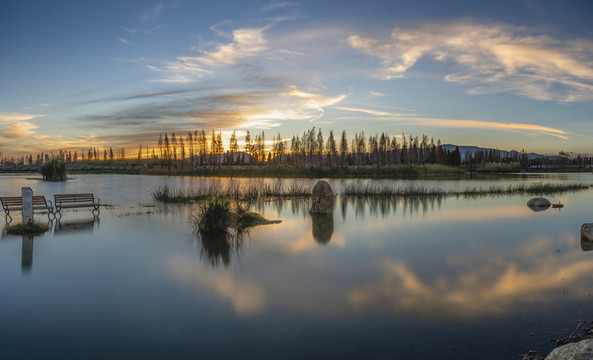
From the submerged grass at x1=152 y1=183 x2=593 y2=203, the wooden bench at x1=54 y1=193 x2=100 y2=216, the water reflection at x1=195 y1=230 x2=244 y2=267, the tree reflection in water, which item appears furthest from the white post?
Answer: the tree reflection in water

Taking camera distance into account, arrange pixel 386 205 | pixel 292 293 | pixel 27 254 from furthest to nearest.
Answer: pixel 386 205 → pixel 27 254 → pixel 292 293

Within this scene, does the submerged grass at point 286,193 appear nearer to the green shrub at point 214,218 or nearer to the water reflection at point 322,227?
the water reflection at point 322,227

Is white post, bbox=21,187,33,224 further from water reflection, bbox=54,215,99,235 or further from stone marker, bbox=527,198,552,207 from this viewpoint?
stone marker, bbox=527,198,552,207

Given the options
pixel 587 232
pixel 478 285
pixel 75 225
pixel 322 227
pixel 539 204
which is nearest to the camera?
pixel 478 285

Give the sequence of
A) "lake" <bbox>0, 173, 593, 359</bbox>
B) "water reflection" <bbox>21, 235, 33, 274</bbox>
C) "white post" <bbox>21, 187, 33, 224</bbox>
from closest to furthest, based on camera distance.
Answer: "lake" <bbox>0, 173, 593, 359</bbox>
"water reflection" <bbox>21, 235, 33, 274</bbox>
"white post" <bbox>21, 187, 33, 224</bbox>

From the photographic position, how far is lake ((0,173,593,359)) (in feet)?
16.7

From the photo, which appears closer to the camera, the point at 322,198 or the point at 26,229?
the point at 26,229

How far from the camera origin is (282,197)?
990 inches

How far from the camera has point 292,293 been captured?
7020mm

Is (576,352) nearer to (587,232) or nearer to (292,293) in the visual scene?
(292,293)

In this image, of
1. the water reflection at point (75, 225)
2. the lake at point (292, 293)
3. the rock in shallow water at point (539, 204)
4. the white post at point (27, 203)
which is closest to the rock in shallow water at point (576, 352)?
the lake at point (292, 293)

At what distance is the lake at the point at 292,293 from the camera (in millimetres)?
5094

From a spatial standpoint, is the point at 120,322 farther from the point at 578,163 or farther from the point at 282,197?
the point at 578,163

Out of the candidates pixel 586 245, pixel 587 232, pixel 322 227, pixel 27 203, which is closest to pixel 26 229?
pixel 27 203
